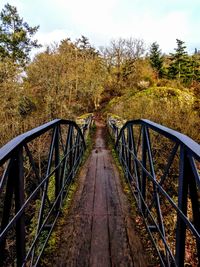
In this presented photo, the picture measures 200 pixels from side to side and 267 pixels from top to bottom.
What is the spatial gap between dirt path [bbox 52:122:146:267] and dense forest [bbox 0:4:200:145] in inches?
315

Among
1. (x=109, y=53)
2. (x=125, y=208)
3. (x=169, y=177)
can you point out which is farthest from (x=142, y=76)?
(x=125, y=208)

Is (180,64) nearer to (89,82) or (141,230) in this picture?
(89,82)

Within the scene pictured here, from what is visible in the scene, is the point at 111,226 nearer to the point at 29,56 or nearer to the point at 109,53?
the point at 29,56

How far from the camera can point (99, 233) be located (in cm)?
319

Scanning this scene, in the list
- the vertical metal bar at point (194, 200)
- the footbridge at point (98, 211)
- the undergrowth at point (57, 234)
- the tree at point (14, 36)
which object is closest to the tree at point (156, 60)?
the tree at point (14, 36)

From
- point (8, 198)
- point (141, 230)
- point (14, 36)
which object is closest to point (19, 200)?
point (8, 198)

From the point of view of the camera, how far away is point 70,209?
3967 millimetres

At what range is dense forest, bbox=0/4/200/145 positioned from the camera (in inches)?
570

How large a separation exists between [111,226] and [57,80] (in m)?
17.6

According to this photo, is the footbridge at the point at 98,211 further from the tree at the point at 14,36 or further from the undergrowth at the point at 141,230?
the tree at the point at 14,36

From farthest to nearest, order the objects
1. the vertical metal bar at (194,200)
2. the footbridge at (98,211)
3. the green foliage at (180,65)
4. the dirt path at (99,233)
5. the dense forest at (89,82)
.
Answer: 1. the green foliage at (180,65)
2. the dense forest at (89,82)
3. the dirt path at (99,233)
4. the footbridge at (98,211)
5. the vertical metal bar at (194,200)

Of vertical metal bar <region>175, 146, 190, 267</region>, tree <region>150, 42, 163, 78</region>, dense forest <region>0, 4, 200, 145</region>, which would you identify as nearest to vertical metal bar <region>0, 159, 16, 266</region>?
vertical metal bar <region>175, 146, 190, 267</region>

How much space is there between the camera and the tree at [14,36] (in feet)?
90.5

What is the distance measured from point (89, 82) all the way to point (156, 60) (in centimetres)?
1058
